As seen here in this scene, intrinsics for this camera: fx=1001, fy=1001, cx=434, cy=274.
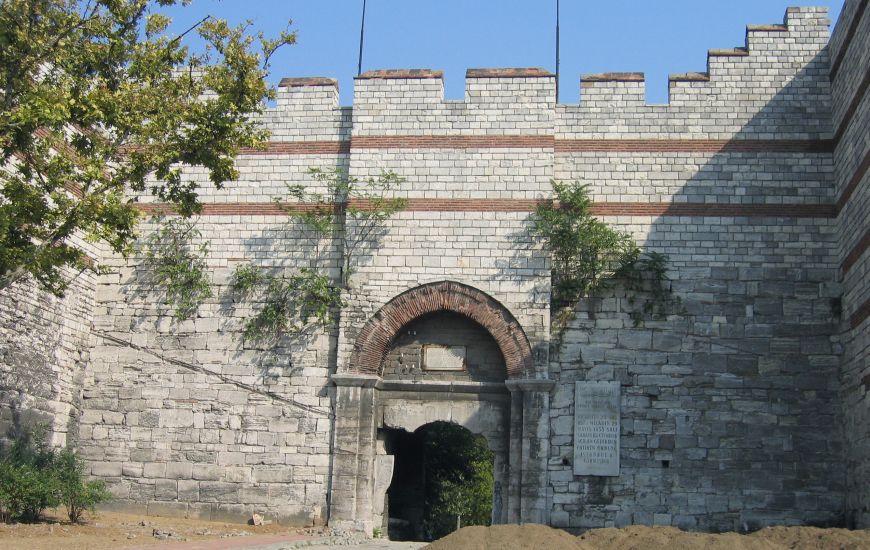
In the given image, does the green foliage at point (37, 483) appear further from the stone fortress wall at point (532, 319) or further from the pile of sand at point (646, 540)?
the pile of sand at point (646, 540)

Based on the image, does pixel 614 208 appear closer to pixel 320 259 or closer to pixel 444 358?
pixel 444 358

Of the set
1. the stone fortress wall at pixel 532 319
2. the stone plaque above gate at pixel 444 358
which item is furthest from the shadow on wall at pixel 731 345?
the stone plaque above gate at pixel 444 358

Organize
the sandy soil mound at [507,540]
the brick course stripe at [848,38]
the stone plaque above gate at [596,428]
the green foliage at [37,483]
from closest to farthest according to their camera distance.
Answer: the sandy soil mound at [507,540] → the green foliage at [37,483] → the brick course stripe at [848,38] → the stone plaque above gate at [596,428]

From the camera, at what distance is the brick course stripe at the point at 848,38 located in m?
13.6

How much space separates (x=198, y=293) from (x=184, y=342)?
2.54 ft

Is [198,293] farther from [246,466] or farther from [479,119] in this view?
[479,119]

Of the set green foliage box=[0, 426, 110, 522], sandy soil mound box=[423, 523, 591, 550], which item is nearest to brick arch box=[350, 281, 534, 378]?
green foliage box=[0, 426, 110, 522]

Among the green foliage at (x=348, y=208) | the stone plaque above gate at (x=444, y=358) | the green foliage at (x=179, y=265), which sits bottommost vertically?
the stone plaque above gate at (x=444, y=358)

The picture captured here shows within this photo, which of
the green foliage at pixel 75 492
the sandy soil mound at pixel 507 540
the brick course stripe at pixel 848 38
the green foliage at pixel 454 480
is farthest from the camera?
Answer: the green foliage at pixel 454 480

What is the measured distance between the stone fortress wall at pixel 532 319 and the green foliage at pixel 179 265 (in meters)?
0.22

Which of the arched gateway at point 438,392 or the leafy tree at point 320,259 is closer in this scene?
the arched gateway at point 438,392

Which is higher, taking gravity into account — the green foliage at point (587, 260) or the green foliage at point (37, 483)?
the green foliage at point (587, 260)

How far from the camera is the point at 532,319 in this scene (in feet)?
47.8

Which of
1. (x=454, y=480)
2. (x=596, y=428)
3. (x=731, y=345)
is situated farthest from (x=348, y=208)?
(x=454, y=480)
